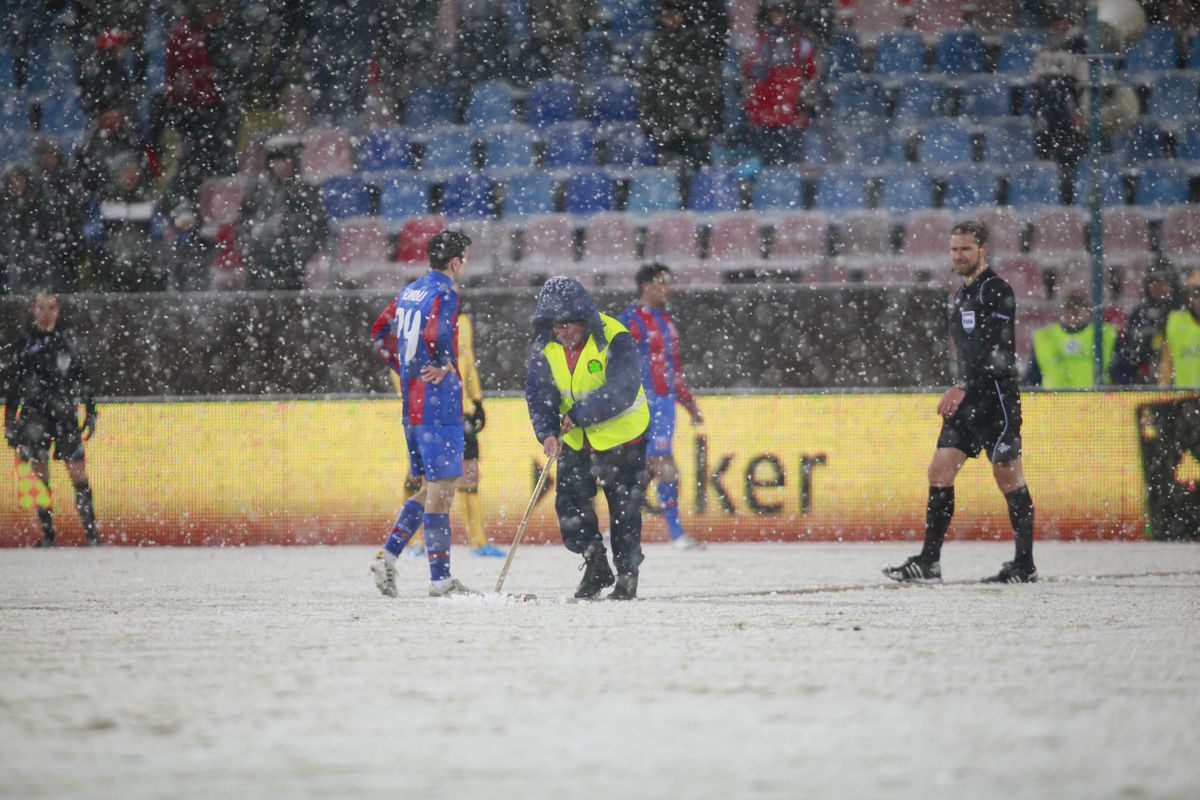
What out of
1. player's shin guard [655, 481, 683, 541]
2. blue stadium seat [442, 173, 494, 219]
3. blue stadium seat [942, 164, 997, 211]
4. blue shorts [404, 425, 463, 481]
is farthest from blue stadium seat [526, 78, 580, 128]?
blue shorts [404, 425, 463, 481]

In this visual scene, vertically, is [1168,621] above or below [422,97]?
below

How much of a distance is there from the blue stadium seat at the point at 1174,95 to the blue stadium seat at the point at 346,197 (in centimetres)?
844

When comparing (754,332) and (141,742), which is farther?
(754,332)

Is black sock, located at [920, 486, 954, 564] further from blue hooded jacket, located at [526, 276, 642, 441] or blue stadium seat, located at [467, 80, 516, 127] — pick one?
blue stadium seat, located at [467, 80, 516, 127]

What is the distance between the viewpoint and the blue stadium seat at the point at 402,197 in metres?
18.8

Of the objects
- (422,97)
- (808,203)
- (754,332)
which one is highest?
(422,97)

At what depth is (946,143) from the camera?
1930cm

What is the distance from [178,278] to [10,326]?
217cm

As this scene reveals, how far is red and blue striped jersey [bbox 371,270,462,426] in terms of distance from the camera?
9.09 meters

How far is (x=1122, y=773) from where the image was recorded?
4164mm

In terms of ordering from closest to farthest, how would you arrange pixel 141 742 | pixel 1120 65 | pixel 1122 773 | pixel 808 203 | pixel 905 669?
1. pixel 1122 773
2. pixel 141 742
3. pixel 905 669
4. pixel 808 203
5. pixel 1120 65

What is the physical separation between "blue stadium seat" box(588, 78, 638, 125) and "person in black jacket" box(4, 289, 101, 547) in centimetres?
683

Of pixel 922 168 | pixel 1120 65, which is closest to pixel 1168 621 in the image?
pixel 922 168

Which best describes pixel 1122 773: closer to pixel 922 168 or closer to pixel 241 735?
pixel 241 735
